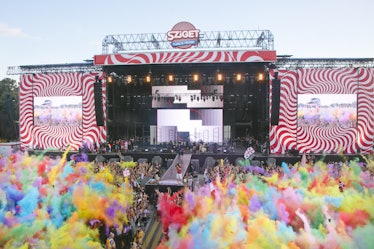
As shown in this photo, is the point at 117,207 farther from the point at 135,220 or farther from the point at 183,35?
the point at 183,35

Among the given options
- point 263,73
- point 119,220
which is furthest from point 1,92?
point 119,220

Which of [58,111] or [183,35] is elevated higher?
[183,35]

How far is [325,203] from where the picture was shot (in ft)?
29.4

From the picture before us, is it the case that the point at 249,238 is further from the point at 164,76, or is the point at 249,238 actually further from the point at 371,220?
the point at 164,76

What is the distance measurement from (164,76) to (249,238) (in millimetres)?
19958

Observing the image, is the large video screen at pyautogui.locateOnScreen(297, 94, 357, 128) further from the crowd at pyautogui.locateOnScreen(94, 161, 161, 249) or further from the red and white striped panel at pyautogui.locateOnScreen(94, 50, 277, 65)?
the crowd at pyautogui.locateOnScreen(94, 161, 161, 249)

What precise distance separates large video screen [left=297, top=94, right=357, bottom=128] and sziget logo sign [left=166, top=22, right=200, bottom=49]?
338 inches

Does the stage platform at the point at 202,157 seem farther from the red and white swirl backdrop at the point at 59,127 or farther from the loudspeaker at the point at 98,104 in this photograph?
the red and white swirl backdrop at the point at 59,127

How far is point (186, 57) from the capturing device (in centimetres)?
2298

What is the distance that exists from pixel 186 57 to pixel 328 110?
35.1 feet

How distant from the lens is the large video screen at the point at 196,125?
27141mm

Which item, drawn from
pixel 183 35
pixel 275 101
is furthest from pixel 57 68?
pixel 275 101

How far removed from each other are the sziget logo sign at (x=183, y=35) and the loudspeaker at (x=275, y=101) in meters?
6.09

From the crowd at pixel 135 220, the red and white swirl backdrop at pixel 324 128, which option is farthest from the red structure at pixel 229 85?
the crowd at pixel 135 220
